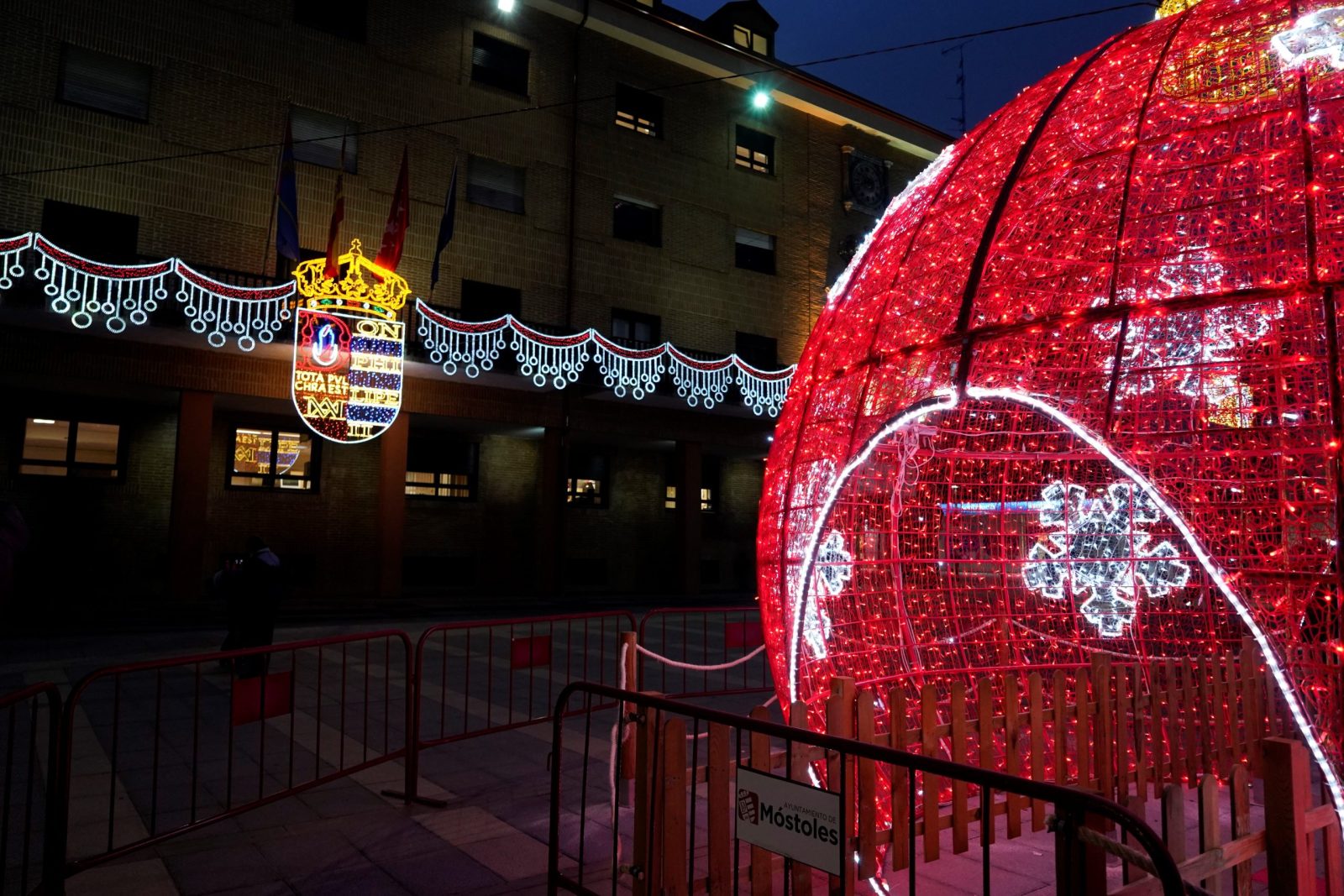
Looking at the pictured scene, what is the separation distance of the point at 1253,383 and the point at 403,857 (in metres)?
5.41

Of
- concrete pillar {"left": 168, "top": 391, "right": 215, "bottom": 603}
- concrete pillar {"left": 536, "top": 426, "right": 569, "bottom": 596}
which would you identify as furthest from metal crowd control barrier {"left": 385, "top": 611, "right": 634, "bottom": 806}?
concrete pillar {"left": 536, "top": 426, "right": 569, "bottom": 596}

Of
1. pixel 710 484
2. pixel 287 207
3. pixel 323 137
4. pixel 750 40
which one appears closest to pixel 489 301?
pixel 323 137

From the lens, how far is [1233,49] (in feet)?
13.8

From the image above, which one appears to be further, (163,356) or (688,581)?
(688,581)

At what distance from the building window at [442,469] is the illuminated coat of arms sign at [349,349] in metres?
5.45

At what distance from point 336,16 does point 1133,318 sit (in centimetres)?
2124

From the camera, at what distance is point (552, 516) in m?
21.6

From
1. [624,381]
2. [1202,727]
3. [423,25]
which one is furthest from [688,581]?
[1202,727]

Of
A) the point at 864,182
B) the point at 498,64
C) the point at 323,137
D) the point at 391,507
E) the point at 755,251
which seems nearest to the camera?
the point at 391,507

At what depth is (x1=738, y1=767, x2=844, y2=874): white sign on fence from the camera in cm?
279

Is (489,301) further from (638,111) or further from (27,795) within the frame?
(27,795)

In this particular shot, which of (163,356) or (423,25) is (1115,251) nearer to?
(163,356)

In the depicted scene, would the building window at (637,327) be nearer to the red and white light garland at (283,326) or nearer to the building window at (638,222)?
the red and white light garland at (283,326)

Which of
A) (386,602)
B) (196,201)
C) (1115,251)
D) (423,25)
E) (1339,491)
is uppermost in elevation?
(423,25)
